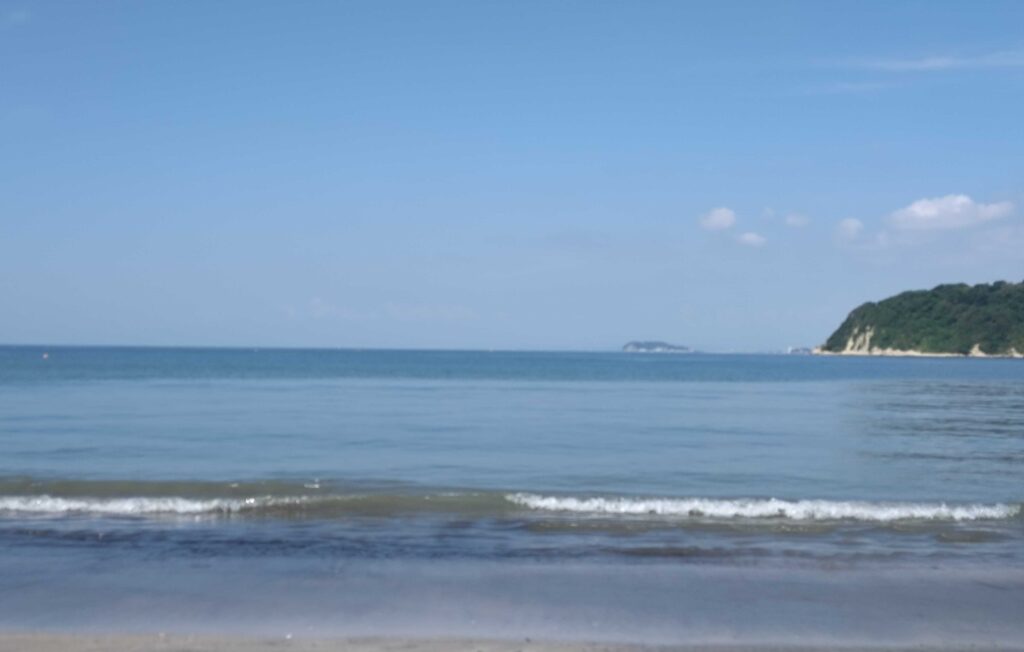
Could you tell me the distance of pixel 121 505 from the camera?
16719mm

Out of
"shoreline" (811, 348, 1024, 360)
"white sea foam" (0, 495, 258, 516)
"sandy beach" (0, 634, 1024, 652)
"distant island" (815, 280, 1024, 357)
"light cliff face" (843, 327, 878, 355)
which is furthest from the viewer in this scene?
"light cliff face" (843, 327, 878, 355)

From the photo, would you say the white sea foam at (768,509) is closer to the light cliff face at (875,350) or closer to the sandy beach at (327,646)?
the sandy beach at (327,646)

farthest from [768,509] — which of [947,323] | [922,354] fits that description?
[947,323]

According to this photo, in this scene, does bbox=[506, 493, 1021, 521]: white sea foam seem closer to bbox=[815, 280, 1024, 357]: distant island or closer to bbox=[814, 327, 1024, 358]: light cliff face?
bbox=[814, 327, 1024, 358]: light cliff face

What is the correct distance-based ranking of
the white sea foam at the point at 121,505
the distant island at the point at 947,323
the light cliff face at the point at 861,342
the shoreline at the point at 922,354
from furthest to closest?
1. the light cliff face at the point at 861,342
2. the distant island at the point at 947,323
3. the shoreline at the point at 922,354
4. the white sea foam at the point at 121,505

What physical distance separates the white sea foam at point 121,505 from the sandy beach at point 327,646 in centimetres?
723

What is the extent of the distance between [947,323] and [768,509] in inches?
6875

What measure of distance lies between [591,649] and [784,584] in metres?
3.43

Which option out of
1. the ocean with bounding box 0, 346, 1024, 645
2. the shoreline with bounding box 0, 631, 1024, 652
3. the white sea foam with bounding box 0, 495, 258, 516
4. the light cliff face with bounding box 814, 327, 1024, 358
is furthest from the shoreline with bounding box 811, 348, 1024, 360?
the shoreline with bounding box 0, 631, 1024, 652

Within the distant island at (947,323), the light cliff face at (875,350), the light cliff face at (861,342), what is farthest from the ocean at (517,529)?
the light cliff face at (861,342)

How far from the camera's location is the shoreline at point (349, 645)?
895 centimetres

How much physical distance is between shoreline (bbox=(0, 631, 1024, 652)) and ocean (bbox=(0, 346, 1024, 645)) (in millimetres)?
263

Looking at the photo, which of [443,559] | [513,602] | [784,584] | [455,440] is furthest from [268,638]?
[455,440]

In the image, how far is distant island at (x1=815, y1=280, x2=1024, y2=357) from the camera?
164 metres
